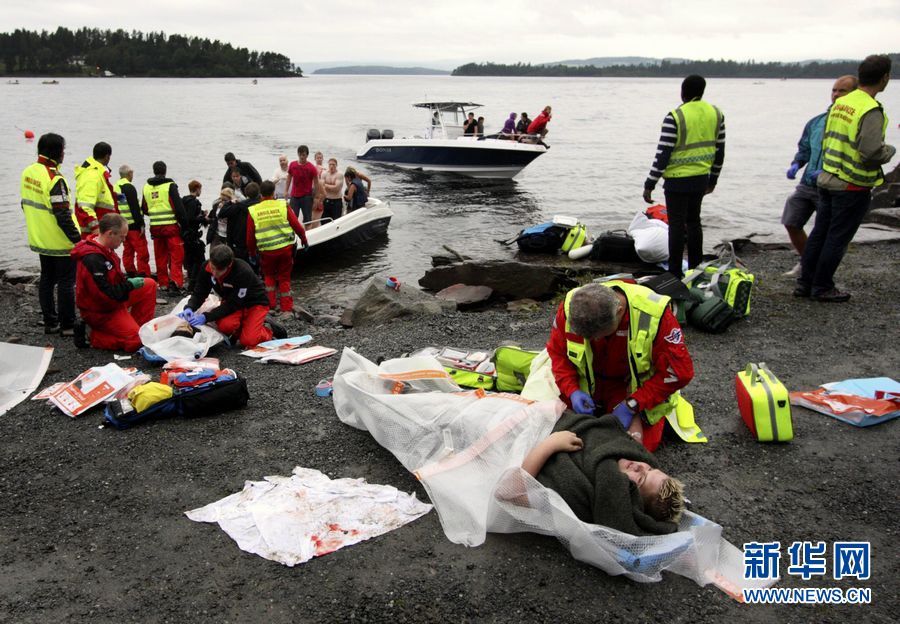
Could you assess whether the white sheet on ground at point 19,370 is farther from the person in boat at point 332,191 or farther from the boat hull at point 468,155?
the boat hull at point 468,155

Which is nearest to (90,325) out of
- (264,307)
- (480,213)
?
(264,307)

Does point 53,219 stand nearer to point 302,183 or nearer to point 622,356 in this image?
point 302,183

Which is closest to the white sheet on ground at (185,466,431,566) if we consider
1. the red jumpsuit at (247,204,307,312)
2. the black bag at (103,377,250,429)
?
the black bag at (103,377,250,429)

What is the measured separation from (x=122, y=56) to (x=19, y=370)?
136190mm

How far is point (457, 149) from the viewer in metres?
20.9

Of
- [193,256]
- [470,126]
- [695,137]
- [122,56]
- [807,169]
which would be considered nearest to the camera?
[695,137]

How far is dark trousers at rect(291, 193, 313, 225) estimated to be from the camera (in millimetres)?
11672

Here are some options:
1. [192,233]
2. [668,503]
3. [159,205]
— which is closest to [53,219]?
[159,205]

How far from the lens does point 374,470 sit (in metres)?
3.93

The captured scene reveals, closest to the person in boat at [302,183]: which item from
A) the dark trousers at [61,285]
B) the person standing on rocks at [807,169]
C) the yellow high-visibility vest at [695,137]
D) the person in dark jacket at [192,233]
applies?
the person in dark jacket at [192,233]

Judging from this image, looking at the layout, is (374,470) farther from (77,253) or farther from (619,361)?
(77,253)

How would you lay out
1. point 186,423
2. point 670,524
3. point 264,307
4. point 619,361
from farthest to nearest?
point 264,307
point 186,423
point 619,361
point 670,524

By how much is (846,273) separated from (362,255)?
8186mm

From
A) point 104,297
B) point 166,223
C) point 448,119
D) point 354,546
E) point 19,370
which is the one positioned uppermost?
point 448,119
